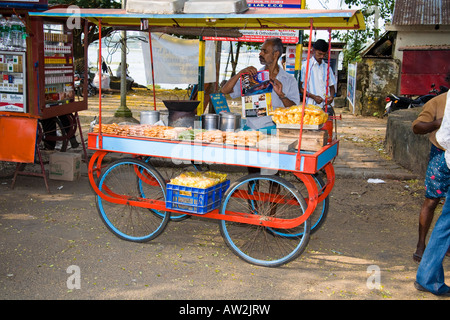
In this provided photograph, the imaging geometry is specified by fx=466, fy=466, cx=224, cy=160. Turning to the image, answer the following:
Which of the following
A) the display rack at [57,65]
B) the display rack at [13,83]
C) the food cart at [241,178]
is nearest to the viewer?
the food cart at [241,178]

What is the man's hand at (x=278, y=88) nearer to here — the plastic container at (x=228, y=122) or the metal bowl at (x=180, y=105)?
the plastic container at (x=228, y=122)

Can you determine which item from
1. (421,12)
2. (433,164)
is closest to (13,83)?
(433,164)

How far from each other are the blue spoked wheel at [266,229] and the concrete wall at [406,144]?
116 inches

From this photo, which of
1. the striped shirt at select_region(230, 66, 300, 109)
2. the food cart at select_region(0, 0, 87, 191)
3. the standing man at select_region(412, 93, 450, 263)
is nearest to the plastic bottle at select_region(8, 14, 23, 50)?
the food cart at select_region(0, 0, 87, 191)

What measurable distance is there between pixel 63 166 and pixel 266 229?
10.9 ft

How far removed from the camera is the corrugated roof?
14.9 m

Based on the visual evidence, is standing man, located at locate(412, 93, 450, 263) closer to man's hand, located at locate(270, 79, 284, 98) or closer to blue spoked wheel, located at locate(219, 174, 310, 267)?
blue spoked wheel, located at locate(219, 174, 310, 267)

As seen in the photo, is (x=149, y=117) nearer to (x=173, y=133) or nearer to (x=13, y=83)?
(x=173, y=133)

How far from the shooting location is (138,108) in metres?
15.1

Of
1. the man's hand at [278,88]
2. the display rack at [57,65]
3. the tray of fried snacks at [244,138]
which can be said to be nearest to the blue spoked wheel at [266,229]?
the tray of fried snacks at [244,138]

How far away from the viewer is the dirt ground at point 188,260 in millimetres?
3686

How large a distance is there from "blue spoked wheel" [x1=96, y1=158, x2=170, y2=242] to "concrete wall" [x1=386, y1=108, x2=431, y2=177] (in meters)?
4.05
